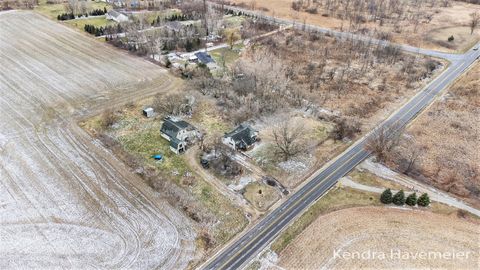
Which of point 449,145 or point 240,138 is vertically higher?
point 240,138

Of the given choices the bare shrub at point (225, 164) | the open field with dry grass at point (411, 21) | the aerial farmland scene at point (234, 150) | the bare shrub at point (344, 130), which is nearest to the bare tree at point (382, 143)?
the aerial farmland scene at point (234, 150)

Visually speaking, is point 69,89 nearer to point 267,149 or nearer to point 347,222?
point 267,149

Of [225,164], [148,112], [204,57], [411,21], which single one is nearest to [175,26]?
[204,57]

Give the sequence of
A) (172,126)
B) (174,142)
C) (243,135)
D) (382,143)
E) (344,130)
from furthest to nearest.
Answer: (344,130) < (172,126) < (243,135) < (174,142) < (382,143)

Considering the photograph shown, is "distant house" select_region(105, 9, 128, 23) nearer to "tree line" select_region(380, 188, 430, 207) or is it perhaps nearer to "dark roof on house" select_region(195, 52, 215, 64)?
"dark roof on house" select_region(195, 52, 215, 64)

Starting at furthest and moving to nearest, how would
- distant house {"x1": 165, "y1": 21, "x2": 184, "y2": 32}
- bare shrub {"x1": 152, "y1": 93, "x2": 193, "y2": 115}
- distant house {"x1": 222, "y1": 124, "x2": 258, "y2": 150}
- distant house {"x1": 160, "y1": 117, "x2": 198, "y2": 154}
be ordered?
distant house {"x1": 165, "y1": 21, "x2": 184, "y2": 32}
bare shrub {"x1": 152, "y1": 93, "x2": 193, "y2": 115}
distant house {"x1": 222, "y1": 124, "x2": 258, "y2": 150}
distant house {"x1": 160, "y1": 117, "x2": 198, "y2": 154}

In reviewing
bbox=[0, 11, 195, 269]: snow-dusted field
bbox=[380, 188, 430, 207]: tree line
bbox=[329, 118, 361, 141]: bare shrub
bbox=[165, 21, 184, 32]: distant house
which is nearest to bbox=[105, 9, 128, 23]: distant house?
bbox=[165, 21, 184, 32]: distant house

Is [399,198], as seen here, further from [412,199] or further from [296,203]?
[296,203]
